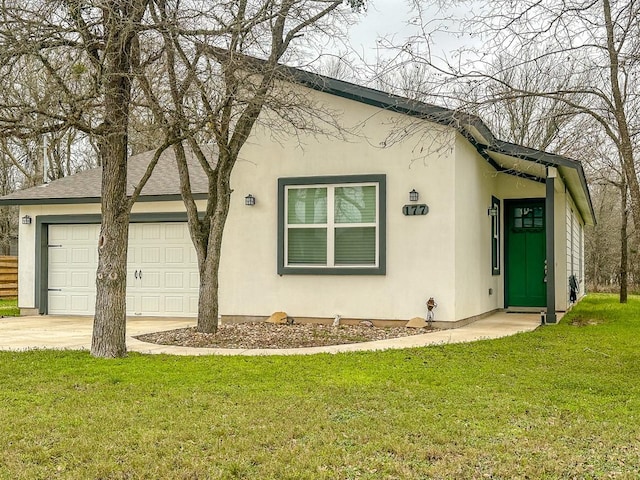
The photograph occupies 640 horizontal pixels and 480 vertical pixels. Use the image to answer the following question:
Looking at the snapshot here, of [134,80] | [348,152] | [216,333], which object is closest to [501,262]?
[348,152]

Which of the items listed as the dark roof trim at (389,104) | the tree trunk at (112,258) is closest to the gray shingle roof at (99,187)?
the dark roof trim at (389,104)

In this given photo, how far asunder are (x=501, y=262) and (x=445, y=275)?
4.08 m

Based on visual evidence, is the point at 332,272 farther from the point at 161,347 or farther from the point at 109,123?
the point at 109,123

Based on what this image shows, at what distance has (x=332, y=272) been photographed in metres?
11.0

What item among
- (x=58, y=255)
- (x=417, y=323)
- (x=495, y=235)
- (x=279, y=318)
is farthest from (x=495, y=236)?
(x=58, y=255)

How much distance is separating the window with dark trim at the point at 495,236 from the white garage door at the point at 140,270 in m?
5.95

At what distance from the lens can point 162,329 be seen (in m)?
10.6

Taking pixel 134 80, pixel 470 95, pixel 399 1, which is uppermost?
pixel 399 1

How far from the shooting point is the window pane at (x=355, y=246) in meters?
10.9

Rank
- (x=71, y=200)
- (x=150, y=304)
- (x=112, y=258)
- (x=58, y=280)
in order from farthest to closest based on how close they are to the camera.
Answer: (x=58, y=280), (x=71, y=200), (x=150, y=304), (x=112, y=258)

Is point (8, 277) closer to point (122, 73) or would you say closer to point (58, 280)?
point (58, 280)

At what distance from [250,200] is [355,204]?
6.10 feet

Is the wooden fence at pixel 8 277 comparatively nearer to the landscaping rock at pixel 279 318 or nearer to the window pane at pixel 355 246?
the landscaping rock at pixel 279 318

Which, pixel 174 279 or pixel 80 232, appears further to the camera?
pixel 80 232
